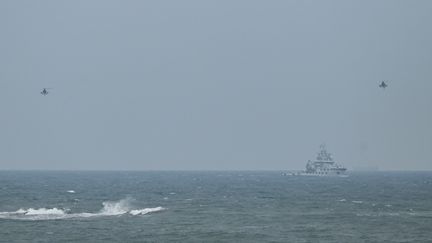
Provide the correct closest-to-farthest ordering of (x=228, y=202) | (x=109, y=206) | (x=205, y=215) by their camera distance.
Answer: (x=205, y=215) → (x=109, y=206) → (x=228, y=202)

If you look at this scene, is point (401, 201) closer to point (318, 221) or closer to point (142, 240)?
point (318, 221)

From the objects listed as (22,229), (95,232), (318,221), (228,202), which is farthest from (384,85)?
(228,202)

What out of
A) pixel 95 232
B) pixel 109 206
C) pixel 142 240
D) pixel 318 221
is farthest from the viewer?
pixel 109 206

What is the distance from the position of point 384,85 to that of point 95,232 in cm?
3036

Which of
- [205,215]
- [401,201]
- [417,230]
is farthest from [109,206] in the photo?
[401,201]

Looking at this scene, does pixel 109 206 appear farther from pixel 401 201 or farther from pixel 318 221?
pixel 401 201

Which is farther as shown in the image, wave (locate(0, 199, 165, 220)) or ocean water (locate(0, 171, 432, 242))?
wave (locate(0, 199, 165, 220))

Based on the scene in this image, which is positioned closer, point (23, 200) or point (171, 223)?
point (171, 223)

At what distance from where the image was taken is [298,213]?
101 metres

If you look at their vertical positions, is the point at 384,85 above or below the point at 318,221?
above

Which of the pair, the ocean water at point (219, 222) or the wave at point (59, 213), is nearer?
the ocean water at point (219, 222)

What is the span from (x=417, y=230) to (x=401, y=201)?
51424 mm

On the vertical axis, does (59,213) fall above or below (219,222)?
above

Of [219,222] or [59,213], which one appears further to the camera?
[59,213]
